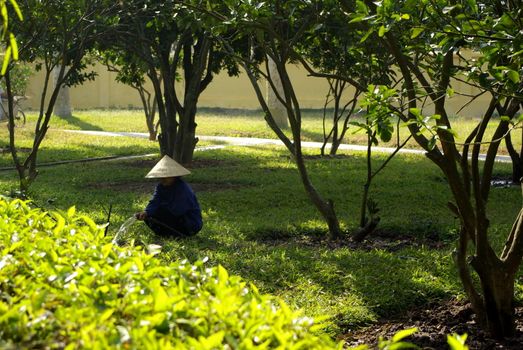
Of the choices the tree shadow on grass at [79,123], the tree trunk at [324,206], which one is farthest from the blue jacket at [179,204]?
the tree shadow on grass at [79,123]

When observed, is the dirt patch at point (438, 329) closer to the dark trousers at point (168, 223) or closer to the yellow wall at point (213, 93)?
the dark trousers at point (168, 223)

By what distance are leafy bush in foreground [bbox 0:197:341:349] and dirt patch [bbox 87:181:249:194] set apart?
869 cm

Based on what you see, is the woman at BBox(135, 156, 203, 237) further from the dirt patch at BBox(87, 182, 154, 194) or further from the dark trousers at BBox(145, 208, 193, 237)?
the dirt patch at BBox(87, 182, 154, 194)

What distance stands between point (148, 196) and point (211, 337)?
8.90m

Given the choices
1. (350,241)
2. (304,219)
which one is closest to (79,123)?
(304,219)

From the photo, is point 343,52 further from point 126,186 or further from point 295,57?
point 295,57

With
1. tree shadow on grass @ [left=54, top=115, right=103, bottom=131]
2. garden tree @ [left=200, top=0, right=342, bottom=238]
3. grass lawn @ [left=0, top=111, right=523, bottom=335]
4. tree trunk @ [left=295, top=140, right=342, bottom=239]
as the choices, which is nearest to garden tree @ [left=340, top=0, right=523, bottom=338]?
grass lawn @ [left=0, top=111, right=523, bottom=335]

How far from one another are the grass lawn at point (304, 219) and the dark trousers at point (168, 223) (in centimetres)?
13

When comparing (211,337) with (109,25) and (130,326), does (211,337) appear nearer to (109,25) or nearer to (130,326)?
(130,326)

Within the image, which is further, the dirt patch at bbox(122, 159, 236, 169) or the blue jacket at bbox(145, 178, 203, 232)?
the dirt patch at bbox(122, 159, 236, 169)

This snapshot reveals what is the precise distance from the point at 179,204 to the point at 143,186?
448 centimetres

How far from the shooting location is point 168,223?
845 centimetres

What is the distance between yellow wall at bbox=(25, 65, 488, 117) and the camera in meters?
35.0

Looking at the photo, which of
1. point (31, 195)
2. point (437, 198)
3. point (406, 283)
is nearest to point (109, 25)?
point (31, 195)
